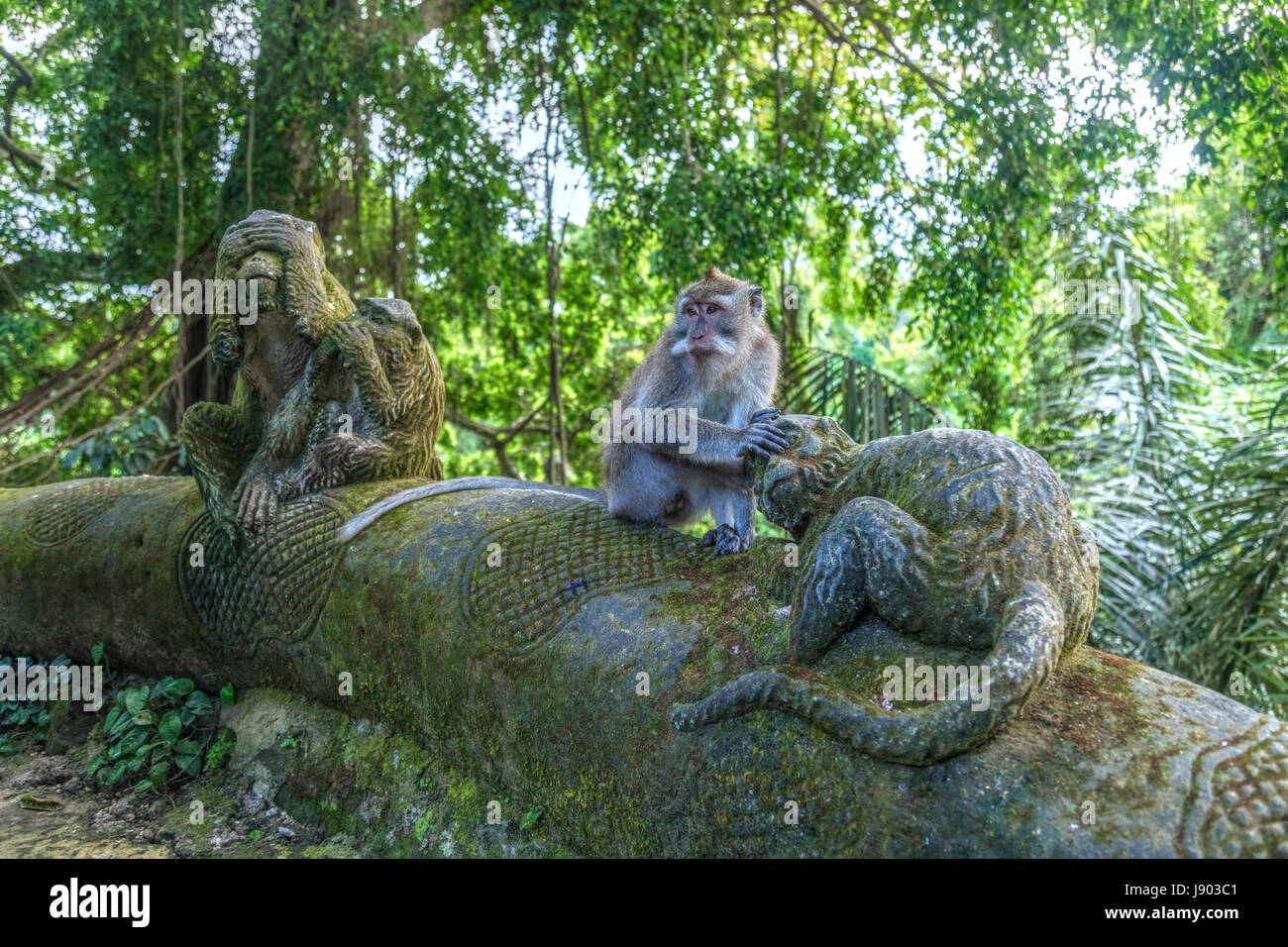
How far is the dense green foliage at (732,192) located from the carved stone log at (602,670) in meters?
3.76

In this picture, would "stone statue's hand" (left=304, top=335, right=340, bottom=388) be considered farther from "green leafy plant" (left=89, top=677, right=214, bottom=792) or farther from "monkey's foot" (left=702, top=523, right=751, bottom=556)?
"monkey's foot" (left=702, top=523, right=751, bottom=556)

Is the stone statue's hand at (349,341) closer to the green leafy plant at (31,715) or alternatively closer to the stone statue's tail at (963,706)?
the green leafy plant at (31,715)

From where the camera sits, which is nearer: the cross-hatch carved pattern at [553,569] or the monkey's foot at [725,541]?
the cross-hatch carved pattern at [553,569]

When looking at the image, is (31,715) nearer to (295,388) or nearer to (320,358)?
(295,388)

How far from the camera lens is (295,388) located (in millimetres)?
5020

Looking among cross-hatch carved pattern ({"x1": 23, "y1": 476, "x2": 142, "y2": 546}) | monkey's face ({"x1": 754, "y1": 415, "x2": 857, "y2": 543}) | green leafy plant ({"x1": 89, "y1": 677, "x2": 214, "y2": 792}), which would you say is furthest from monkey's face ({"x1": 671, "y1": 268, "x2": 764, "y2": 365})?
cross-hatch carved pattern ({"x1": 23, "y1": 476, "x2": 142, "y2": 546})

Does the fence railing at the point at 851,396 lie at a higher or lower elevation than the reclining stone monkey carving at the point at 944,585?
higher

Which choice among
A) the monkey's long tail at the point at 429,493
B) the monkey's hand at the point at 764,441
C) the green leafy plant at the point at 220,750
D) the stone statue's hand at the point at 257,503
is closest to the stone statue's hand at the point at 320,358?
the stone statue's hand at the point at 257,503

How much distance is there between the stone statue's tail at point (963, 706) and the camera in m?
2.47

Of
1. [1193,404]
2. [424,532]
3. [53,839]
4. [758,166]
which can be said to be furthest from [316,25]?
[1193,404]

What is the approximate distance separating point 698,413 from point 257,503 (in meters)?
2.14

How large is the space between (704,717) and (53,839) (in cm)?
300

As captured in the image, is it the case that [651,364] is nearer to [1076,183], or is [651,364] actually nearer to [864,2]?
[1076,183]

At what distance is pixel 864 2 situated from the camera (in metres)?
10.1
